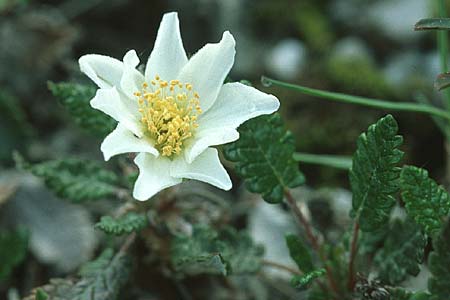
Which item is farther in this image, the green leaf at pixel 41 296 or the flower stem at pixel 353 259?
the flower stem at pixel 353 259

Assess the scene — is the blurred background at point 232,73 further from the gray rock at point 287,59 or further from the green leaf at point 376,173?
the green leaf at point 376,173

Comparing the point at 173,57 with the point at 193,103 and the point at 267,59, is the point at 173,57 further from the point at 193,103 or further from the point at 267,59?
the point at 267,59

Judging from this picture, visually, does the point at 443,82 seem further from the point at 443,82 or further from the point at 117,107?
the point at 117,107

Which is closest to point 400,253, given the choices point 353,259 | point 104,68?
point 353,259

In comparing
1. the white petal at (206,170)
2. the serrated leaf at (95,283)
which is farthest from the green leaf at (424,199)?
the serrated leaf at (95,283)

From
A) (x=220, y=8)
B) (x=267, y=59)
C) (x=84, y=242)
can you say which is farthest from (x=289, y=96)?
(x=84, y=242)

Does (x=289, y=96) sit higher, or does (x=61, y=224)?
(x=289, y=96)
